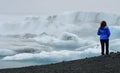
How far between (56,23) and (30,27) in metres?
4.60

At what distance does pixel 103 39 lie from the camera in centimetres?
1281

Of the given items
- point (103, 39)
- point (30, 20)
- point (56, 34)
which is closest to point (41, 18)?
point (30, 20)

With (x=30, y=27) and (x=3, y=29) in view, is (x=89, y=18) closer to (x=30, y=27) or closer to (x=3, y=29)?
(x=30, y=27)

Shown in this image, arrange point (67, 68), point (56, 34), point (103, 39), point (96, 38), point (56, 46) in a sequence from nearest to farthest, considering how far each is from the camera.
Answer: point (67, 68), point (103, 39), point (56, 46), point (96, 38), point (56, 34)

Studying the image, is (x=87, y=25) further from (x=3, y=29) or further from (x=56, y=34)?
(x=3, y=29)

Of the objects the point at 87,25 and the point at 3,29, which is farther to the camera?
the point at 3,29

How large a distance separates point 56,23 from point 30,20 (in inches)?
178

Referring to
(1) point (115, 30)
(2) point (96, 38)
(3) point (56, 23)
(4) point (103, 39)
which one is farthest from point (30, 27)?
(4) point (103, 39)

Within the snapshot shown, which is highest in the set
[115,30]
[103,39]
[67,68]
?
[115,30]

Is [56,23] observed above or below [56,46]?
above

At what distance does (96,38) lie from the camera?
42344 millimetres

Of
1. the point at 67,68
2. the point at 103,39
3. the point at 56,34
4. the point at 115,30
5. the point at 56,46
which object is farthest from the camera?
the point at 56,34

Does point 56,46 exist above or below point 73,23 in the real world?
below

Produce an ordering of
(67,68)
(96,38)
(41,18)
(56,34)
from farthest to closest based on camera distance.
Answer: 1. (41,18)
2. (56,34)
3. (96,38)
4. (67,68)
